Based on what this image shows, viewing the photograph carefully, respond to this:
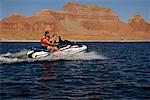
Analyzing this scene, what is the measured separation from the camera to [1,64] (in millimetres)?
25672

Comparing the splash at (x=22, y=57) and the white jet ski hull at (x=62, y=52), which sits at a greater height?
the white jet ski hull at (x=62, y=52)

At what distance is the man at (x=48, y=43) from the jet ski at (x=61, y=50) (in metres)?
0.34

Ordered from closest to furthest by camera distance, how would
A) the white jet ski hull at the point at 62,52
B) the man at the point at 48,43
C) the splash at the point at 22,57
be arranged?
1. the splash at the point at 22,57
2. the white jet ski hull at the point at 62,52
3. the man at the point at 48,43

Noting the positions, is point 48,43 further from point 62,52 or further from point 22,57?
point 22,57

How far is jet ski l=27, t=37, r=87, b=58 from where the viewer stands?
27.4m

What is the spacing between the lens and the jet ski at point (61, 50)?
1078 inches

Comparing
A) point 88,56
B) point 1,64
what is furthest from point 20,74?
point 88,56

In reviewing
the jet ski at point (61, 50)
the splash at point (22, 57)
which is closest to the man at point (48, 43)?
the jet ski at point (61, 50)

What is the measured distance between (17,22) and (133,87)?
7064 inches

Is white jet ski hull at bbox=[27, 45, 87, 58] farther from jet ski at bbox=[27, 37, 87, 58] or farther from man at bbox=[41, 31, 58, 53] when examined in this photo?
man at bbox=[41, 31, 58, 53]

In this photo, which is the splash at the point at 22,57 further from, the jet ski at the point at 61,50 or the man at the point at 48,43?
the man at the point at 48,43

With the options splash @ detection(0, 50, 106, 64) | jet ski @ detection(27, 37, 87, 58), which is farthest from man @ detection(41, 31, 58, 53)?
splash @ detection(0, 50, 106, 64)

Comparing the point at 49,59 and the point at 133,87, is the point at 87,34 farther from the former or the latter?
the point at 133,87

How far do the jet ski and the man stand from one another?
1.13 feet
